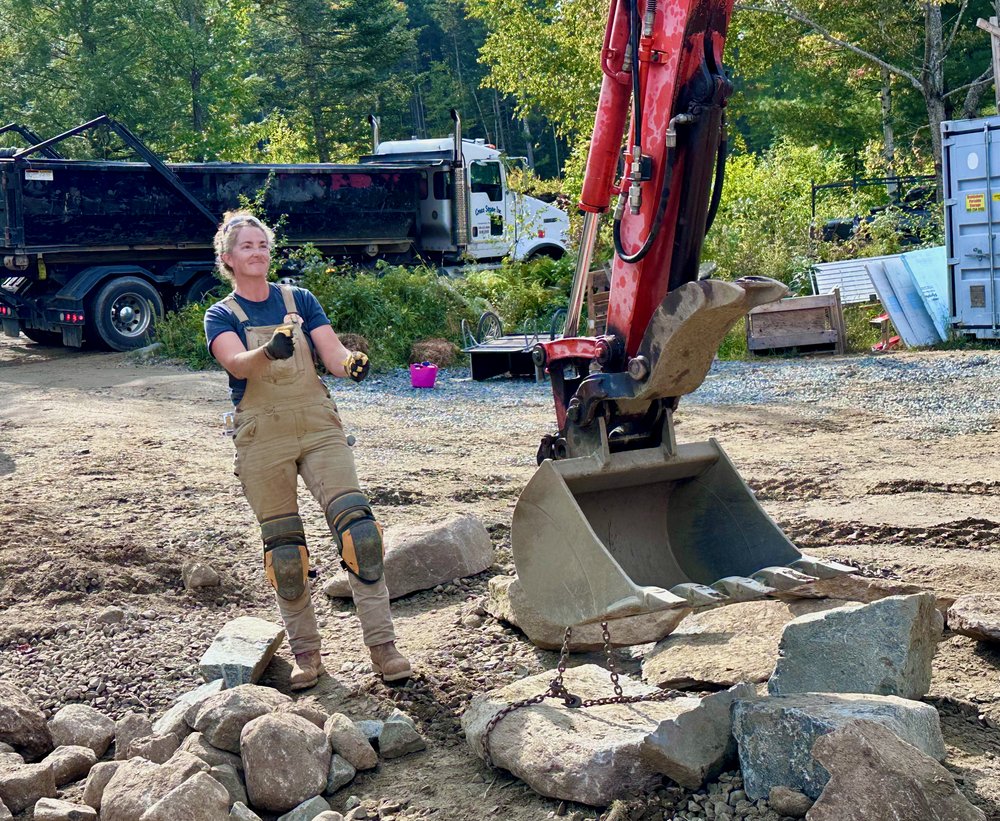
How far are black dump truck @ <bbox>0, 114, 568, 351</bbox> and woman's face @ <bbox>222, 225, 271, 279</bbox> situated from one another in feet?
36.6

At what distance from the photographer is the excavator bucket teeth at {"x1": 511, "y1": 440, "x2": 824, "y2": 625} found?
13.4 ft

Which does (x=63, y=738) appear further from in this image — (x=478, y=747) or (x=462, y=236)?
(x=462, y=236)

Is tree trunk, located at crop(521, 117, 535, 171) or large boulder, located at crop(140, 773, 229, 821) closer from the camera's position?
large boulder, located at crop(140, 773, 229, 821)

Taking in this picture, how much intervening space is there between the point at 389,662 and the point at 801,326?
1035 centimetres

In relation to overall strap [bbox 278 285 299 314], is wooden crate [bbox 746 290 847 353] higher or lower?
lower

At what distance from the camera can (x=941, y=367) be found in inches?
472

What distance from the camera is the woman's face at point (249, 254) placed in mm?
4484

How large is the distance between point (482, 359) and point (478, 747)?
9.42 meters

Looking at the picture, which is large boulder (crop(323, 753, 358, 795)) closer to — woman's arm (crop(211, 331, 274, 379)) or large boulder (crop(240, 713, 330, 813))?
large boulder (crop(240, 713, 330, 813))

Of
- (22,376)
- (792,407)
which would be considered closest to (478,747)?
(792,407)

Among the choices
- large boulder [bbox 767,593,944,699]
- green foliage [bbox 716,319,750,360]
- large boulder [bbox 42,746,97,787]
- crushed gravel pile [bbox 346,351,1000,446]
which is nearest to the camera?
large boulder [bbox 767,593,944,699]

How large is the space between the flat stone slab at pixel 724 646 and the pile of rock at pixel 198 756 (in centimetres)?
96

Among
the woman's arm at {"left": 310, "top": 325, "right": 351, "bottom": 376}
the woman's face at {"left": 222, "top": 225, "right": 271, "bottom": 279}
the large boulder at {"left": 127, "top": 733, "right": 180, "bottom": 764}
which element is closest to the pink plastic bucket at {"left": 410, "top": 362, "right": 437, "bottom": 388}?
the woman's arm at {"left": 310, "top": 325, "right": 351, "bottom": 376}

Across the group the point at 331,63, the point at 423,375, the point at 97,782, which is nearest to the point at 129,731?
the point at 97,782
